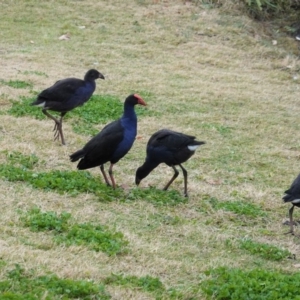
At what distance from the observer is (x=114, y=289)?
5340 mm

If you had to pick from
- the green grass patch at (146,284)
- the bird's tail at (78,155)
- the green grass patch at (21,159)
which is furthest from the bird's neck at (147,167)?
the green grass patch at (146,284)

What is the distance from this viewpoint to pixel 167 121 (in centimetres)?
1270

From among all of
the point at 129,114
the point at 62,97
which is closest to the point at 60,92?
the point at 62,97

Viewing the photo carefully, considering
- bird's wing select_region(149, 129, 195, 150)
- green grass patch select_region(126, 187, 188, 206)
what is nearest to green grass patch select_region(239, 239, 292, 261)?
green grass patch select_region(126, 187, 188, 206)

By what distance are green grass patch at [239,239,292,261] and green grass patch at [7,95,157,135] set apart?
456 centimetres

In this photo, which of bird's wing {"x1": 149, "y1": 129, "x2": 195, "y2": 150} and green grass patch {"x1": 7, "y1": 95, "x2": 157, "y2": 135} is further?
green grass patch {"x1": 7, "y1": 95, "x2": 157, "y2": 135}

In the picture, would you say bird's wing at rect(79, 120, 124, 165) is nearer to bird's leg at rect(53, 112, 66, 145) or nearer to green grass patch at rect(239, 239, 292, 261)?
bird's leg at rect(53, 112, 66, 145)

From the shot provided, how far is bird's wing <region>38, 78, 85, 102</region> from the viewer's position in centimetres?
1002

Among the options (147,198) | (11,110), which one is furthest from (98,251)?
(11,110)

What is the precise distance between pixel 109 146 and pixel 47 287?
3317 mm

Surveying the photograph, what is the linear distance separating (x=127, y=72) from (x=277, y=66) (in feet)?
14.2

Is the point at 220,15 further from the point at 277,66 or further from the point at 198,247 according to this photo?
the point at 198,247

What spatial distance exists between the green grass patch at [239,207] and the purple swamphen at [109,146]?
1.25 metres

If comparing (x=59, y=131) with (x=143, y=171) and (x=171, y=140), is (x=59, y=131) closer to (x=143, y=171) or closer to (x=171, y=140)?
(x=143, y=171)
